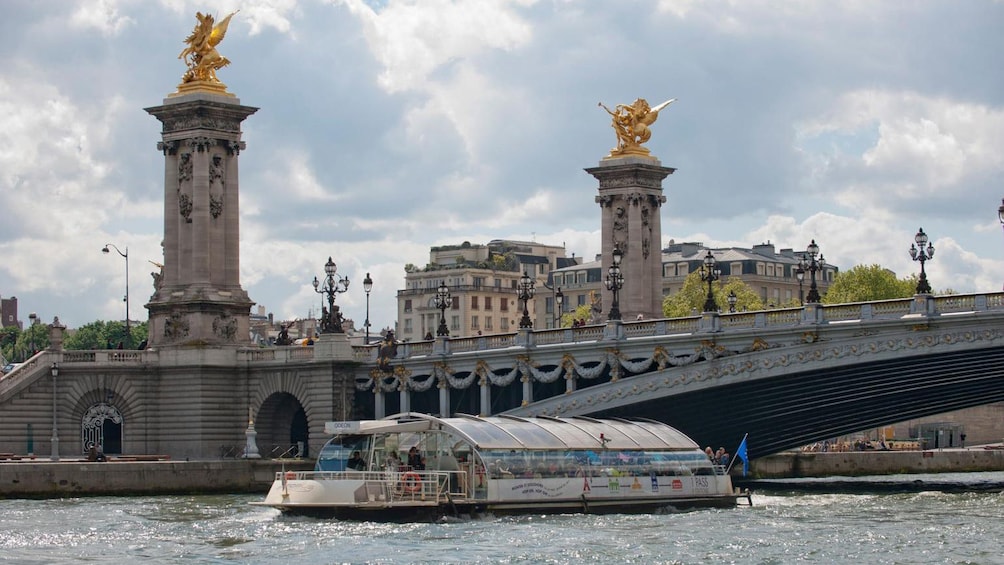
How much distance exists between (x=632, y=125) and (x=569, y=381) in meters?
30.6

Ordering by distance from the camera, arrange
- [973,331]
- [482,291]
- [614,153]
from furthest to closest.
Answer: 1. [482,291]
2. [614,153]
3. [973,331]

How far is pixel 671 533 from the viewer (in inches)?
2469

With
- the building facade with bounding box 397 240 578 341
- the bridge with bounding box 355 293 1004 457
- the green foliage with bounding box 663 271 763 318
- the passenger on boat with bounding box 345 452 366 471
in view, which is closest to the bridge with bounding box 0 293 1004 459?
the bridge with bounding box 355 293 1004 457

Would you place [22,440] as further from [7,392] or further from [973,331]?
[973,331]

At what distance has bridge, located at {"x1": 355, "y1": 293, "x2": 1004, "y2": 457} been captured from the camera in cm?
7606

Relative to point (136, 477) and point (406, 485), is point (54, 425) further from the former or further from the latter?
point (406, 485)

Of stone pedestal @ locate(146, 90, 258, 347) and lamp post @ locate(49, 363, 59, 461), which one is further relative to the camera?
stone pedestal @ locate(146, 90, 258, 347)

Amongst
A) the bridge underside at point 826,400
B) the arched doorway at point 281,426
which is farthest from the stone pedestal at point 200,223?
the bridge underside at point 826,400

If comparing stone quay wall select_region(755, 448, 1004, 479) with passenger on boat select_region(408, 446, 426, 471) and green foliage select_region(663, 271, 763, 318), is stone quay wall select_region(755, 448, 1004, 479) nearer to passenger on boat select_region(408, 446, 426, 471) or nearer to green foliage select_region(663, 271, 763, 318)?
green foliage select_region(663, 271, 763, 318)

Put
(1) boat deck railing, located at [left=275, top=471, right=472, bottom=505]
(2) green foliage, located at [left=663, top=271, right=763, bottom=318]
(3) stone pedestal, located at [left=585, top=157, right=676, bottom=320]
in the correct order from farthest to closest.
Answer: (2) green foliage, located at [left=663, top=271, right=763, bottom=318]
(3) stone pedestal, located at [left=585, top=157, right=676, bottom=320]
(1) boat deck railing, located at [left=275, top=471, right=472, bottom=505]

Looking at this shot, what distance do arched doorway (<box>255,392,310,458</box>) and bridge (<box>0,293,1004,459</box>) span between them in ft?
0.27

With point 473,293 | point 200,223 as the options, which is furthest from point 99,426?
point 473,293

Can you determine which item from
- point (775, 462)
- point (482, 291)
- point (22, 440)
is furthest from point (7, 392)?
point (482, 291)

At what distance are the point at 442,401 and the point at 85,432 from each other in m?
16.2
